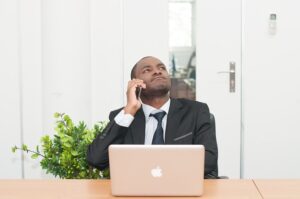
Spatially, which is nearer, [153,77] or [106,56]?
[153,77]

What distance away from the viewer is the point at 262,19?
3852 millimetres

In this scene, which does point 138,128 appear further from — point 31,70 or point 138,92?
point 31,70

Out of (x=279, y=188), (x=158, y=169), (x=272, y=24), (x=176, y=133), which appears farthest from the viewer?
(x=272, y=24)

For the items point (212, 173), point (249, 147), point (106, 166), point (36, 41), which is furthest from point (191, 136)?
point (36, 41)

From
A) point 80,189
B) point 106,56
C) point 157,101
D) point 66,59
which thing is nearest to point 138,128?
point 157,101

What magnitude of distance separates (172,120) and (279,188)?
741mm

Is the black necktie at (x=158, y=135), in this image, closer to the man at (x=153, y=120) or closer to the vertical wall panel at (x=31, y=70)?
the man at (x=153, y=120)

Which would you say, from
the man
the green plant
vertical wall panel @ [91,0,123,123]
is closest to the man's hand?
the man

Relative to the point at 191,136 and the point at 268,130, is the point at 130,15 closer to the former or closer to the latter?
the point at 268,130

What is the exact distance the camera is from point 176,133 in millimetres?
2396

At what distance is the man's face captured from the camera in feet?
8.01

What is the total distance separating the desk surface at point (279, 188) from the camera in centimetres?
176

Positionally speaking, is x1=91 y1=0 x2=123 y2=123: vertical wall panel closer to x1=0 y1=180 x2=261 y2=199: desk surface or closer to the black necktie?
the black necktie

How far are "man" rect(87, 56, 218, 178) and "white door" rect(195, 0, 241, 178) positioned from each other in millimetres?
1392
